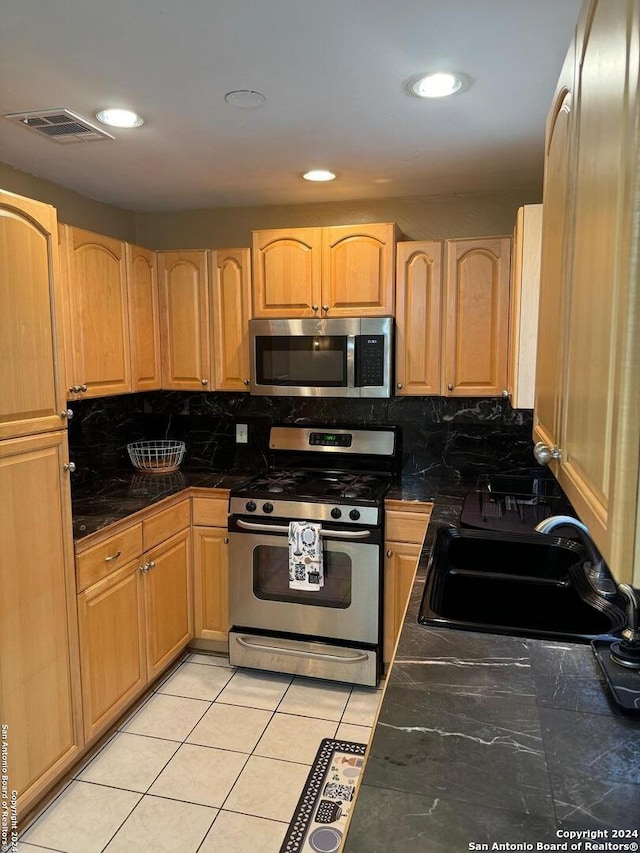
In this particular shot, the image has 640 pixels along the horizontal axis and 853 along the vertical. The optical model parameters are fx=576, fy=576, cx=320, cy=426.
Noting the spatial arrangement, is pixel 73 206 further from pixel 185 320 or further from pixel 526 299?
pixel 526 299

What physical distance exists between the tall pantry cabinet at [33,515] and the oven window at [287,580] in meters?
0.95

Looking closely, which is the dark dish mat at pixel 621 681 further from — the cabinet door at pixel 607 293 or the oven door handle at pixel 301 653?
the oven door handle at pixel 301 653

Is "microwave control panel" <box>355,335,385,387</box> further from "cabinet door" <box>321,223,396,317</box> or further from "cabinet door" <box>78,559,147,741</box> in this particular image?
"cabinet door" <box>78,559,147,741</box>

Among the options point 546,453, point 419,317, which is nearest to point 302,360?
point 419,317

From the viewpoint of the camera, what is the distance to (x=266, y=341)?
2.93 m

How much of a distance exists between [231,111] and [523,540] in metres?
1.75

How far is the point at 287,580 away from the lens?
9.20ft

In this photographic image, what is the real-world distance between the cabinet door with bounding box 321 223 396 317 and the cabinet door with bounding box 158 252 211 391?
2.27ft

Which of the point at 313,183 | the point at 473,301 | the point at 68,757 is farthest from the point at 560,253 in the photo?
the point at 68,757

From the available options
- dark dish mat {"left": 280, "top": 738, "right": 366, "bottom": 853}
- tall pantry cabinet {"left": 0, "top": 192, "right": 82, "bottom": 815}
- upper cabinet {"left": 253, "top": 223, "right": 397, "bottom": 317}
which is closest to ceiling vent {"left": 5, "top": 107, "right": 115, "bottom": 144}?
tall pantry cabinet {"left": 0, "top": 192, "right": 82, "bottom": 815}

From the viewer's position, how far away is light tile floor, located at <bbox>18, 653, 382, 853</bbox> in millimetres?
1911

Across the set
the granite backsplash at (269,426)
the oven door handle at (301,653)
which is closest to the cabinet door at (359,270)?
the granite backsplash at (269,426)

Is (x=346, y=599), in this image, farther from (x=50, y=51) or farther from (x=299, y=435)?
(x=50, y=51)

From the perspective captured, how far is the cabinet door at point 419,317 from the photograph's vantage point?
2.80 m
